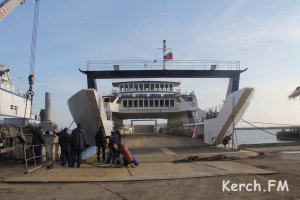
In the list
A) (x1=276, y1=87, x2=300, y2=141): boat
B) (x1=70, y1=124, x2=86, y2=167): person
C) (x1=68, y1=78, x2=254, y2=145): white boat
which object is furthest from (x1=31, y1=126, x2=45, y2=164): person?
(x1=276, y1=87, x2=300, y2=141): boat

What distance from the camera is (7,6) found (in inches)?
788

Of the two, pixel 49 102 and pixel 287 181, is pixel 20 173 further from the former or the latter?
pixel 287 181

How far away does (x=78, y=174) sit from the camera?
1048 cm

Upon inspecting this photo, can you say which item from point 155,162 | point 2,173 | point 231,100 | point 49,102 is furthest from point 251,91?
point 2,173

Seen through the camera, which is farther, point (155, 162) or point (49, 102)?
point (49, 102)

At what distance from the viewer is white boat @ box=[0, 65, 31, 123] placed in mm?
30347

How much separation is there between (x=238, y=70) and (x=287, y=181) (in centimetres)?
1538

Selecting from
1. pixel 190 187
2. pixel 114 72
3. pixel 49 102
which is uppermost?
pixel 114 72

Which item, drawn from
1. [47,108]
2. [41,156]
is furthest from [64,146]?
[47,108]

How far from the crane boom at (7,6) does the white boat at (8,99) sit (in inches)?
436

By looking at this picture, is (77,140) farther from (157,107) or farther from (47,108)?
(157,107)

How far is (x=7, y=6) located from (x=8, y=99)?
13335mm

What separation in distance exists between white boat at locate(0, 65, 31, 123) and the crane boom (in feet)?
36.4

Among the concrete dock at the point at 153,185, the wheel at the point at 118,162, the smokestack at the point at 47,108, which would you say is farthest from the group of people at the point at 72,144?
the smokestack at the point at 47,108
